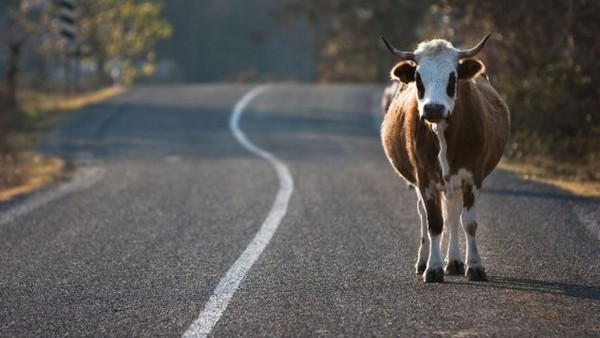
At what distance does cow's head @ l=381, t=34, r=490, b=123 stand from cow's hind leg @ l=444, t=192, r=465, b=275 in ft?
3.00

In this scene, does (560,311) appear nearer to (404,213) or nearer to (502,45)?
(404,213)

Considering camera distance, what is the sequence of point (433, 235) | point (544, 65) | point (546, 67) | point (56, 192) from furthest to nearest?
point (544, 65)
point (546, 67)
point (56, 192)
point (433, 235)

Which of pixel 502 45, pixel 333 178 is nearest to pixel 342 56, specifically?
pixel 502 45

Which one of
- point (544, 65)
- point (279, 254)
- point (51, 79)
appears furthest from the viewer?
point (51, 79)

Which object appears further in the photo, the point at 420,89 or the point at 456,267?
the point at 456,267

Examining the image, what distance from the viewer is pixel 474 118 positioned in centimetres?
995

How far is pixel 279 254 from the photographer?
35.2 feet

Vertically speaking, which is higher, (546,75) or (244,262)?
(244,262)

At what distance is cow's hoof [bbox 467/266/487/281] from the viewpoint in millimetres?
9477

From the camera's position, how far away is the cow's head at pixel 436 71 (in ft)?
30.9

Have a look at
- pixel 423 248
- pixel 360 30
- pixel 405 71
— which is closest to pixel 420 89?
pixel 405 71

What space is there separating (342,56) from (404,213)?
38.7 meters

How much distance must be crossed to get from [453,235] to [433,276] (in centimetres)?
65

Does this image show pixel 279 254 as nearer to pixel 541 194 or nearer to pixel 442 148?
pixel 442 148
